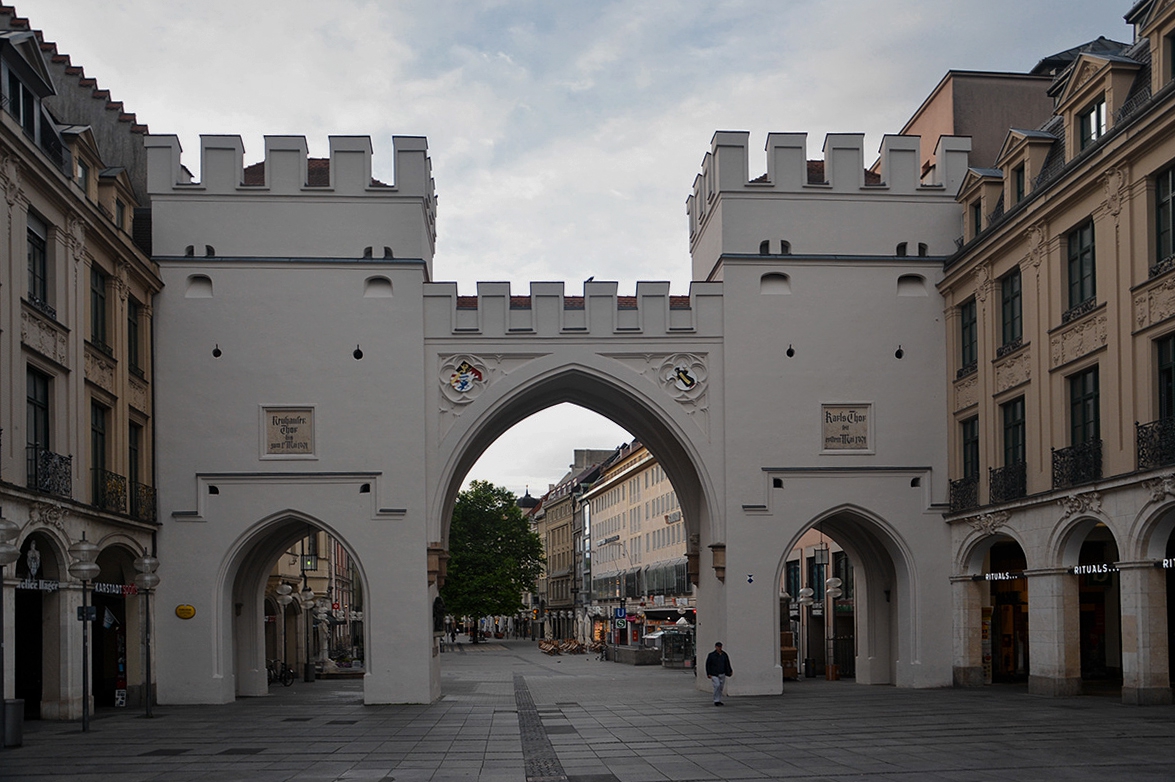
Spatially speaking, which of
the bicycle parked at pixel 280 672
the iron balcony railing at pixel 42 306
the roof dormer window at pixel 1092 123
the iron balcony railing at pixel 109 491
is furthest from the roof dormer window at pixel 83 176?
the roof dormer window at pixel 1092 123

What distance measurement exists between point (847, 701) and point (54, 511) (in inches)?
628

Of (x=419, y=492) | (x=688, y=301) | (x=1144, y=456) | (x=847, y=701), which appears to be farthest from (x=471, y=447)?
(x=1144, y=456)

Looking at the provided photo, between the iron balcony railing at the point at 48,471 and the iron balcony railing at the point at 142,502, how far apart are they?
376 centimetres

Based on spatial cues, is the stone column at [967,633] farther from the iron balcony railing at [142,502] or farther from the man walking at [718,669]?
the iron balcony railing at [142,502]

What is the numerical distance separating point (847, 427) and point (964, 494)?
10.0ft

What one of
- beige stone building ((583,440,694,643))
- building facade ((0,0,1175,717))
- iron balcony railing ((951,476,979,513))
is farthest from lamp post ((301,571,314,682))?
beige stone building ((583,440,694,643))

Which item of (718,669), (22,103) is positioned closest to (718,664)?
(718,669)

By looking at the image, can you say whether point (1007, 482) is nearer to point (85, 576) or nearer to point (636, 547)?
point (85, 576)

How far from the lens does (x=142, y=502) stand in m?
29.0

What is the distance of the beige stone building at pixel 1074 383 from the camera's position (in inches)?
883

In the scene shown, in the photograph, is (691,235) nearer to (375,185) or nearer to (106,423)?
(375,185)

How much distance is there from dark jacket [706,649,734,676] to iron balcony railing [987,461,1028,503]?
684cm

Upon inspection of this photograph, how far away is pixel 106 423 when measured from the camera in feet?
90.2

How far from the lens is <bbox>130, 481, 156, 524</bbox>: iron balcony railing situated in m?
28.4
